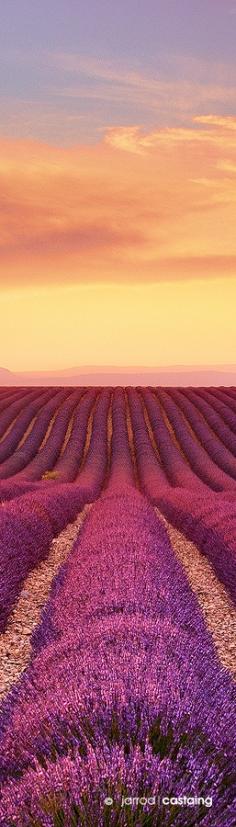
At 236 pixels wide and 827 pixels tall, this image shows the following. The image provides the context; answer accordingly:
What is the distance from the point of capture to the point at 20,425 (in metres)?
Answer: 39.2

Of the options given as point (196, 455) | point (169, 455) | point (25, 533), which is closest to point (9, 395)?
point (169, 455)

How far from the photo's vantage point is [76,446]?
115ft

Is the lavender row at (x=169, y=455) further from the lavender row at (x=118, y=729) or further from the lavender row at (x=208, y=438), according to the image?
the lavender row at (x=118, y=729)

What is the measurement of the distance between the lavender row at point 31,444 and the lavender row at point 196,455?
658cm

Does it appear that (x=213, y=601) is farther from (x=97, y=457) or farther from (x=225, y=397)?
(x=225, y=397)

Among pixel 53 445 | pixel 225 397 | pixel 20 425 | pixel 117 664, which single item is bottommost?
pixel 53 445

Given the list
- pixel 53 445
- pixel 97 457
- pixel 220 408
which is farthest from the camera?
pixel 220 408

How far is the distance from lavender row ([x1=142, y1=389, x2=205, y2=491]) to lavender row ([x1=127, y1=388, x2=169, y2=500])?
1.16ft

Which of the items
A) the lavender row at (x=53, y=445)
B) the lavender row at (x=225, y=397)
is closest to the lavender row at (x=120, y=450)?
the lavender row at (x=53, y=445)

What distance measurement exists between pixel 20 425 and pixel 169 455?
32.1 feet

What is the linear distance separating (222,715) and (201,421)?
36517mm

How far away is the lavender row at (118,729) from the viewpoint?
101 inches

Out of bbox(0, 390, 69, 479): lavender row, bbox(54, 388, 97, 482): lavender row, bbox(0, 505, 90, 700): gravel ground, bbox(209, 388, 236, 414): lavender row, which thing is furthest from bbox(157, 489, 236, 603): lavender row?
bbox(209, 388, 236, 414): lavender row

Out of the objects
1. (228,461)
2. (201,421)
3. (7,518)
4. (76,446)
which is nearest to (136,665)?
(7,518)
